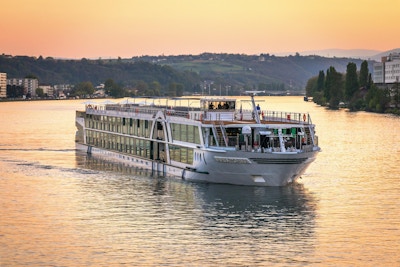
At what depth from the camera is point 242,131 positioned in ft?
153

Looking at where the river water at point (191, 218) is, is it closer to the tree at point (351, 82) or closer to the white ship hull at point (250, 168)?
the white ship hull at point (250, 168)

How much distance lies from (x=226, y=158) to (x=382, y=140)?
40.7m

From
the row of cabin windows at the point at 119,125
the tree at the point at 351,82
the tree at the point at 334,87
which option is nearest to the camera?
the row of cabin windows at the point at 119,125

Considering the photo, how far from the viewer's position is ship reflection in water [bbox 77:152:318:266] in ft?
110

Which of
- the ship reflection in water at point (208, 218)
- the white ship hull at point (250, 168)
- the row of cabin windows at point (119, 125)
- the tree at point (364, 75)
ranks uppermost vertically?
the tree at point (364, 75)

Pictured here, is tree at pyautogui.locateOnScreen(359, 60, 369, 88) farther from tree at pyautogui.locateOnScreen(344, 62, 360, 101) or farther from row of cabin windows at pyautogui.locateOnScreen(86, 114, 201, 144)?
row of cabin windows at pyautogui.locateOnScreen(86, 114, 201, 144)

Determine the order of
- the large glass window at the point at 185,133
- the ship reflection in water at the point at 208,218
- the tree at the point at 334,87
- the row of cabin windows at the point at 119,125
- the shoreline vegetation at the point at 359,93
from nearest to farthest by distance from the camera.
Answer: the ship reflection in water at the point at 208,218, the large glass window at the point at 185,133, the row of cabin windows at the point at 119,125, the shoreline vegetation at the point at 359,93, the tree at the point at 334,87

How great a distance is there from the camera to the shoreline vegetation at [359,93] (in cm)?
15438

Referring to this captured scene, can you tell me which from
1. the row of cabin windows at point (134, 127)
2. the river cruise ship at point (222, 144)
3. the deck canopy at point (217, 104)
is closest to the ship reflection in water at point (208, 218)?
the river cruise ship at point (222, 144)

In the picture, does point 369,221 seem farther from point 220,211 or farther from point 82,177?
point 82,177

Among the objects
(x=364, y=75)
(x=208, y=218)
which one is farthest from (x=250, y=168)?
(x=364, y=75)

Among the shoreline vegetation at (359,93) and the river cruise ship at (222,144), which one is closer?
the river cruise ship at (222,144)

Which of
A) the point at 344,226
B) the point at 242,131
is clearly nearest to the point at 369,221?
the point at 344,226

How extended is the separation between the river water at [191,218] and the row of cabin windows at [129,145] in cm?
166
